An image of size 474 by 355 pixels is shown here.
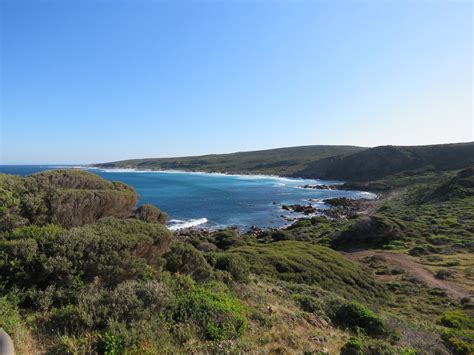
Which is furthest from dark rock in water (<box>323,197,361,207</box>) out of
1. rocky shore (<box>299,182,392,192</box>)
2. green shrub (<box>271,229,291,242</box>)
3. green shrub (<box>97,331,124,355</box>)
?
green shrub (<box>97,331,124,355</box>)

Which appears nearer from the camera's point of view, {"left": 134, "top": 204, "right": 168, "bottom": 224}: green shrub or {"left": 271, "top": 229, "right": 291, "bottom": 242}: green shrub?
{"left": 134, "top": 204, "right": 168, "bottom": 224}: green shrub

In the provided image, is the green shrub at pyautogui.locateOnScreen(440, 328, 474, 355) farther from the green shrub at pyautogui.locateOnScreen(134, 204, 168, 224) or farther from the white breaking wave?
the white breaking wave

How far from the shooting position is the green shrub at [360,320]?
26.8 ft

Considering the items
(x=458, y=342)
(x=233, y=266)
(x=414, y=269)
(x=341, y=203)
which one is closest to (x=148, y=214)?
(x=233, y=266)

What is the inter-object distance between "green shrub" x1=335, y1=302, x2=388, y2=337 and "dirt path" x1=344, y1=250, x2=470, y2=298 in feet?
43.0

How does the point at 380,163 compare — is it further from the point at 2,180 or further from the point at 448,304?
the point at 2,180

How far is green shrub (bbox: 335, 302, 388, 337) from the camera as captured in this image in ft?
26.8

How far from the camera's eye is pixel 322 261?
2084 cm

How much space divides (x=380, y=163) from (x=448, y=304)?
121 m

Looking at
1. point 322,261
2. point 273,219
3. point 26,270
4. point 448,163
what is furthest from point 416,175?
point 26,270

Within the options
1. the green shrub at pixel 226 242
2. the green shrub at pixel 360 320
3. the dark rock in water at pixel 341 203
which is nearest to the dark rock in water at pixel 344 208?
the dark rock in water at pixel 341 203

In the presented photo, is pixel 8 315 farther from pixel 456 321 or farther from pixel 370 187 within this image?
pixel 370 187

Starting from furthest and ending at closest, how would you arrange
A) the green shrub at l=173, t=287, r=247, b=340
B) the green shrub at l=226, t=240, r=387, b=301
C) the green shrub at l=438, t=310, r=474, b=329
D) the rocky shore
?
the rocky shore, the green shrub at l=226, t=240, r=387, b=301, the green shrub at l=438, t=310, r=474, b=329, the green shrub at l=173, t=287, r=247, b=340

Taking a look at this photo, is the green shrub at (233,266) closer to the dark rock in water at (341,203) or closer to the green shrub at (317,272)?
the green shrub at (317,272)
